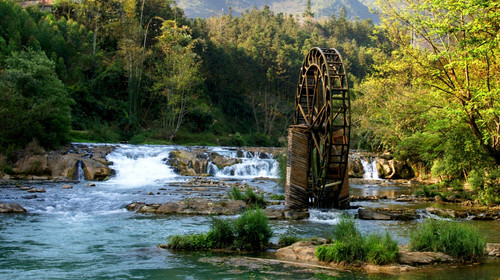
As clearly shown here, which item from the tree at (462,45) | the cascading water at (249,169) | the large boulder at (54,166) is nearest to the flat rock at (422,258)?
the tree at (462,45)

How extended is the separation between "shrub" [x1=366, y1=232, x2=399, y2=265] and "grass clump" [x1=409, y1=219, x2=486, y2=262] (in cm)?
96

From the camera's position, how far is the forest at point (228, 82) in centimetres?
1315

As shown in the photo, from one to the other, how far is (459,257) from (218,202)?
8427 mm

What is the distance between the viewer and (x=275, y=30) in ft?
297

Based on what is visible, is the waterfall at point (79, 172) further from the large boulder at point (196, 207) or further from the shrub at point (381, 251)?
the shrub at point (381, 251)

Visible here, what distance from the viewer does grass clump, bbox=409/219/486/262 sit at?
8.45m

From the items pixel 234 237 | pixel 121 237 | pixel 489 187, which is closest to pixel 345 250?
pixel 234 237

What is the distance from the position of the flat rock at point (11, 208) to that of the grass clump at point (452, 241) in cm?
1211

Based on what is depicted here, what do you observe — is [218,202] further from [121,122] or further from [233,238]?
[121,122]

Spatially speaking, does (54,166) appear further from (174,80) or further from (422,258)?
(422,258)

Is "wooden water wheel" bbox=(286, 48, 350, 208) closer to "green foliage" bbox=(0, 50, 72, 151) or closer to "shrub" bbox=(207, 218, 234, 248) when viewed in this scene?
"shrub" bbox=(207, 218, 234, 248)

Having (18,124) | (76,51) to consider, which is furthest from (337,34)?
(18,124)

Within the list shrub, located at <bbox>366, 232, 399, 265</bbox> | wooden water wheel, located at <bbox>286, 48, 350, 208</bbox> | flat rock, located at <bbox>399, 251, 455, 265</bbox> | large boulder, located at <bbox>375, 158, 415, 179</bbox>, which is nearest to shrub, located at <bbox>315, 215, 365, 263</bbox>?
shrub, located at <bbox>366, 232, 399, 265</bbox>

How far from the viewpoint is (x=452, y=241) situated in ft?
28.2
